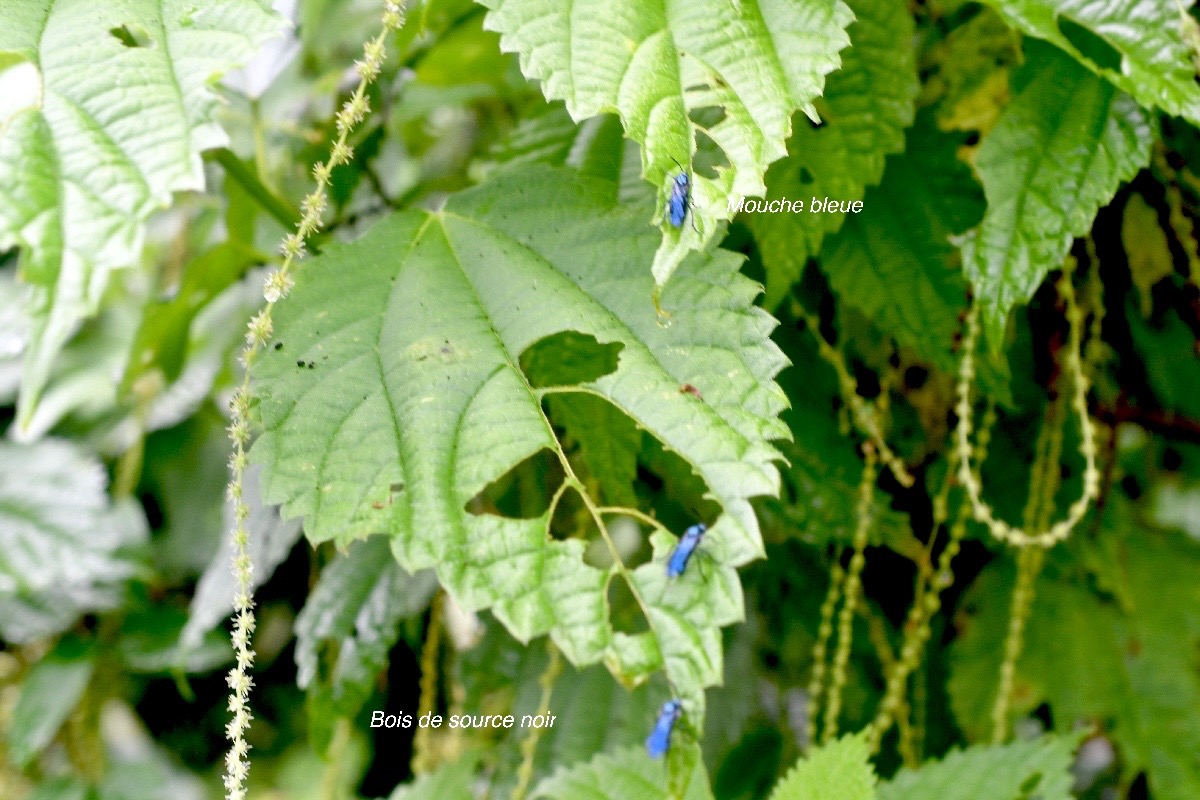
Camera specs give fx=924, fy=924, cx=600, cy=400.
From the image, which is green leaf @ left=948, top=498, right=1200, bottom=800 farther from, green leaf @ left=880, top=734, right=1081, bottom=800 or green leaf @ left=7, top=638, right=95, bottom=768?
green leaf @ left=7, top=638, right=95, bottom=768

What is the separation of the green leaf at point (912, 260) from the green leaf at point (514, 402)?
0.27 metres

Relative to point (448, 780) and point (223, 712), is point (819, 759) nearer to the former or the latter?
point (448, 780)

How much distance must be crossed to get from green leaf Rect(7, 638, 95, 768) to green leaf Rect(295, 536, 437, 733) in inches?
23.0

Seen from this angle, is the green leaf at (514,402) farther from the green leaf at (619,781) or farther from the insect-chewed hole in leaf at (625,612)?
the insect-chewed hole in leaf at (625,612)

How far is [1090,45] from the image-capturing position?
807mm

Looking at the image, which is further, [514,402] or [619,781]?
[619,781]

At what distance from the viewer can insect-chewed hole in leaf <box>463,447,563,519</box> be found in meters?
0.95

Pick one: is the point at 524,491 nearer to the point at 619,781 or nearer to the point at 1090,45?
the point at 619,781

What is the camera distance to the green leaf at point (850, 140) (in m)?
0.80

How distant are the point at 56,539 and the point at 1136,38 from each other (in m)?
1.39

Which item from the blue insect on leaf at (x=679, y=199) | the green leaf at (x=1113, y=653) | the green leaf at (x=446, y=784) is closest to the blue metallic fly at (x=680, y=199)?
the blue insect on leaf at (x=679, y=199)

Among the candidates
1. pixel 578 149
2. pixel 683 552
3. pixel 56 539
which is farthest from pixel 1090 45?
pixel 56 539

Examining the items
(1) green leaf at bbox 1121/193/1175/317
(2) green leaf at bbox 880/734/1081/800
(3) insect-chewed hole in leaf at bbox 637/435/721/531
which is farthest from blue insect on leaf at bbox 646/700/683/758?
(1) green leaf at bbox 1121/193/1175/317

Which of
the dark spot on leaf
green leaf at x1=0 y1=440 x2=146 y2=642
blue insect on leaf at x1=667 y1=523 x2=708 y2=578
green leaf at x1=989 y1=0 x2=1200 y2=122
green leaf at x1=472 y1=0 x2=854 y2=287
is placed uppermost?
green leaf at x1=989 y1=0 x2=1200 y2=122
